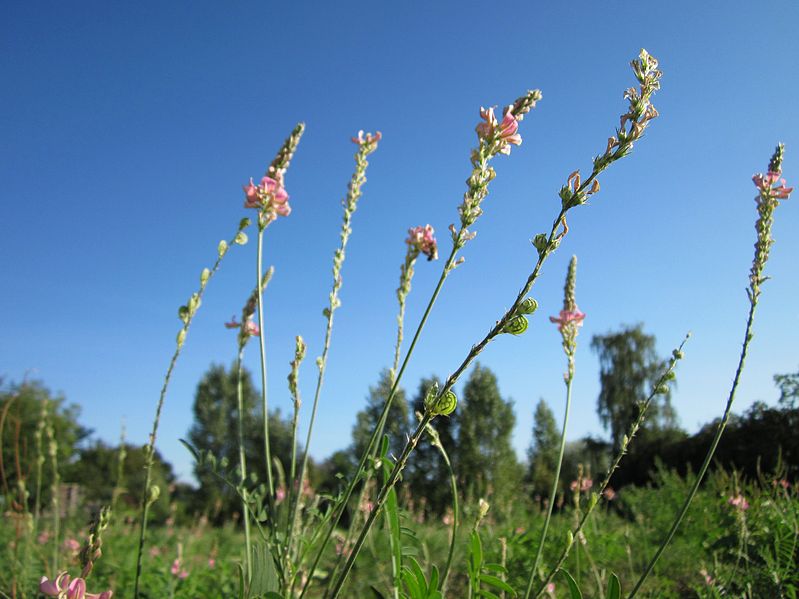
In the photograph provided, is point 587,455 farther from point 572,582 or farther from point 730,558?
point 572,582

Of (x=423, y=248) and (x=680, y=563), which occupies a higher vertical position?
(x=423, y=248)

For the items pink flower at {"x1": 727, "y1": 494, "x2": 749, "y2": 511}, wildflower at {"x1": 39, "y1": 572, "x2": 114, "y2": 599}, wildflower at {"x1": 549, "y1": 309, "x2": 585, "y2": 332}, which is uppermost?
wildflower at {"x1": 549, "y1": 309, "x2": 585, "y2": 332}

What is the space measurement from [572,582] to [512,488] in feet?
67.9

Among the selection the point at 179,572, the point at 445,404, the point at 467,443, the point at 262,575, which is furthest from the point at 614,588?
the point at 467,443

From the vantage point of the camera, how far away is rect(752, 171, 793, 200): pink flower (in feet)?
5.90

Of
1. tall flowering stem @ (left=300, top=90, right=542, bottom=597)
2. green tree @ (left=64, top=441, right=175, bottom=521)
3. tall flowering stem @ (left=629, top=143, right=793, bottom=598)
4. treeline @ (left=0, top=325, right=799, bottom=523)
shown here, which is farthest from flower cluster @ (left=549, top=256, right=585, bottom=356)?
green tree @ (left=64, top=441, right=175, bottom=521)

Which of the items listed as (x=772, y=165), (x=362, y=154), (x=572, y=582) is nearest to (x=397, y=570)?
(x=572, y=582)

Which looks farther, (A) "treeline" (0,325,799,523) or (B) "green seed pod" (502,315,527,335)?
(A) "treeline" (0,325,799,523)

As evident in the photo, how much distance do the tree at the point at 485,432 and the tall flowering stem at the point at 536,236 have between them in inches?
863

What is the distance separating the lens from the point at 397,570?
1386 mm

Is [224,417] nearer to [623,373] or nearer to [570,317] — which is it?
[623,373]

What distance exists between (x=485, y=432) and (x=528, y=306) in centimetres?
2357

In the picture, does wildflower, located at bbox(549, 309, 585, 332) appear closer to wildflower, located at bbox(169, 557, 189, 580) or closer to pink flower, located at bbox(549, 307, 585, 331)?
pink flower, located at bbox(549, 307, 585, 331)

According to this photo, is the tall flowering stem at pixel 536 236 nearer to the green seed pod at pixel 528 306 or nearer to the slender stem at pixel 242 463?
the green seed pod at pixel 528 306
